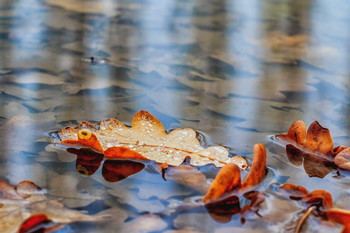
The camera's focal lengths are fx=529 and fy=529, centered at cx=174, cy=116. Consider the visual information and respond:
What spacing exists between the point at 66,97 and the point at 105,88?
20cm

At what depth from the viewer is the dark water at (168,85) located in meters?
1.34

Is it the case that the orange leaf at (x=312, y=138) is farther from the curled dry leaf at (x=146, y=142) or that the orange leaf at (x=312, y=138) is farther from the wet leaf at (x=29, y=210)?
the wet leaf at (x=29, y=210)

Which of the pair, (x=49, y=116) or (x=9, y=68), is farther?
(x=9, y=68)

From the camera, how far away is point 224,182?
4.23 feet

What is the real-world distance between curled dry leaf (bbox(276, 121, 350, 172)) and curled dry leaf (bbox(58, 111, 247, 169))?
0.21 meters

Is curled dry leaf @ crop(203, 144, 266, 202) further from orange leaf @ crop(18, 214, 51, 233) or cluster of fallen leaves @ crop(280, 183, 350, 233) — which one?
orange leaf @ crop(18, 214, 51, 233)

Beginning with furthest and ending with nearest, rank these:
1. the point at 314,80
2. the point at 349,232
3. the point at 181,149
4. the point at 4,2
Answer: the point at 4,2, the point at 314,80, the point at 181,149, the point at 349,232

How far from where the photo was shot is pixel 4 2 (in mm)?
3602

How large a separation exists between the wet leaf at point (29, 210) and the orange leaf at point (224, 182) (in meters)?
0.27

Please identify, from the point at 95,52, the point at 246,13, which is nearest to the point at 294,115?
the point at 95,52

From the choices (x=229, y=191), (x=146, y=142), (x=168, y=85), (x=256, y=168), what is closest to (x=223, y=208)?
(x=229, y=191)

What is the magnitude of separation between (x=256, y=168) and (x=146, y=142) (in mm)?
362

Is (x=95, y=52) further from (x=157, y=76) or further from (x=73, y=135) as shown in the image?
(x=73, y=135)

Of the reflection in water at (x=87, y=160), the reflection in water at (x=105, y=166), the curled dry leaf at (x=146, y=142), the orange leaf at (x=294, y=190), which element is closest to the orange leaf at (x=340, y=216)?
the orange leaf at (x=294, y=190)
